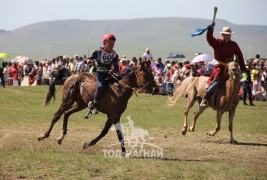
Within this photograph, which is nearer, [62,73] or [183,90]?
[62,73]

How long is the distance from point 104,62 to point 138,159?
2.46 m

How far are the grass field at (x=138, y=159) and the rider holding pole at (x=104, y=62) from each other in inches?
48.0

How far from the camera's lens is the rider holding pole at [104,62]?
13.5m

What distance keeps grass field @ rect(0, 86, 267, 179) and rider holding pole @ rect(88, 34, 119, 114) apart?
4.00 feet

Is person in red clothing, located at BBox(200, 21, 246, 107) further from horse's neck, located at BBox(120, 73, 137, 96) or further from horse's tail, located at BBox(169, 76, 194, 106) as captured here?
horse's neck, located at BBox(120, 73, 137, 96)

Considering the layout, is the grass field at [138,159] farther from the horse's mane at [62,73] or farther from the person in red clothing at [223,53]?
the person in red clothing at [223,53]

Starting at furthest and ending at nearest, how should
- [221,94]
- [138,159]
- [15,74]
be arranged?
1. [15,74]
2. [221,94]
3. [138,159]

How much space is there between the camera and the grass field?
1084 cm

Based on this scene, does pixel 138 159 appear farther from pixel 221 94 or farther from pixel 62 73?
pixel 221 94

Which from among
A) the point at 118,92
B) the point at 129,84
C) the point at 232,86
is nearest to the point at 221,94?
the point at 232,86

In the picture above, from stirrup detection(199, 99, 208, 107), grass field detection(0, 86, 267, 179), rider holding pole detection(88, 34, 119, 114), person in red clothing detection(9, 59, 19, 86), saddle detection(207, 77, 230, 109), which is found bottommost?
person in red clothing detection(9, 59, 19, 86)

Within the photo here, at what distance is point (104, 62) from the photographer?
13.6 metres

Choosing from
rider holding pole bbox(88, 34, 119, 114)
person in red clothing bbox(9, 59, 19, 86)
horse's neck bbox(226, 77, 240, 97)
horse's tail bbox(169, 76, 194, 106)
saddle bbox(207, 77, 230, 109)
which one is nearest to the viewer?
rider holding pole bbox(88, 34, 119, 114)

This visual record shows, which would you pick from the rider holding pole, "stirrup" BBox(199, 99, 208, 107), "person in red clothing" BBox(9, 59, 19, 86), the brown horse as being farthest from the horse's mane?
"person in red clothing" BBox(9, 59, 19, 86)
